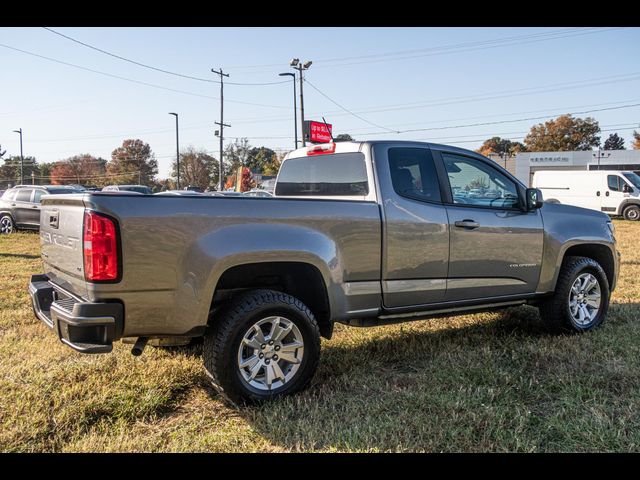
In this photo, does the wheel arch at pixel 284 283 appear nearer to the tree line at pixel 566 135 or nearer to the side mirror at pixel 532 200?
the side mirror at pixel 532 200

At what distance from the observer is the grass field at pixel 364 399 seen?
2.99 metres

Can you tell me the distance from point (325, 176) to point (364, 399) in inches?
79.9

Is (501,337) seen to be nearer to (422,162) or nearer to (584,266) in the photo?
(584,266)

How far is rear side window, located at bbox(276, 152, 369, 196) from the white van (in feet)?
58.8

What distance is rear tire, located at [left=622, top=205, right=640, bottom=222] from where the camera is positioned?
2061 cm

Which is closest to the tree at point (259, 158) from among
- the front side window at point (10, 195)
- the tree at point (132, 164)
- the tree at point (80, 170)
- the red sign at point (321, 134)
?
the tree at point (132, 164)

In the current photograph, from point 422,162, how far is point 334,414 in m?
2.20

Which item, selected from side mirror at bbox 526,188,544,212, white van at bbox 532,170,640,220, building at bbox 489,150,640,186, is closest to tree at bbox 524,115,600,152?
building at bbox 489,150,640,186

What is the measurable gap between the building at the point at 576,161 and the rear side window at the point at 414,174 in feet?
183

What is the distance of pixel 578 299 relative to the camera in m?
5.20

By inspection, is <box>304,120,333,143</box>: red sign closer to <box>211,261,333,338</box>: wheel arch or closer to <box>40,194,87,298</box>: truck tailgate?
<box>211,261,333,338</box>: wheel arch
